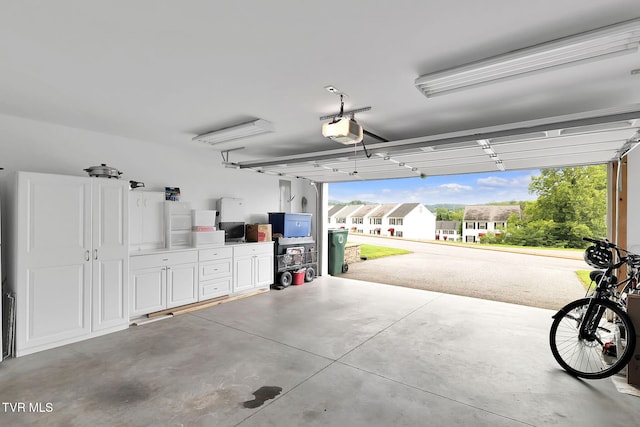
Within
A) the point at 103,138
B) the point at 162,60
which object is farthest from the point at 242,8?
the point at 103,138

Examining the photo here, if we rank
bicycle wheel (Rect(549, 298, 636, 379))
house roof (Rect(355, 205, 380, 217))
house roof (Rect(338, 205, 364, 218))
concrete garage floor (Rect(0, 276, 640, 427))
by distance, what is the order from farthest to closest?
house roof (Rect(338, 205, 364, 218)) < house roof (Rect(355, 205, 380, 217)) < bicycle wheel (Rect(549, 298, 636, 379)) < concrete garage floor (Rect(0, 276, 640, 427))

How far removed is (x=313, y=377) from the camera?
304cm

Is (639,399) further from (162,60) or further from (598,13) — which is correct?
(162,60)

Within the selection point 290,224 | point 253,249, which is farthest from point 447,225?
point 253,249

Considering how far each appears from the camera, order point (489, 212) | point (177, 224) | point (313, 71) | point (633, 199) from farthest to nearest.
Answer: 1. point (489, 212)
2. point (177, 224)
3. point (633, 199)
4. point (313, 71)

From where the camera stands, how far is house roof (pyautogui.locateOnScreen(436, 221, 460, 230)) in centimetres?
1823

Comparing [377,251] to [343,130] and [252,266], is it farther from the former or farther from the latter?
[343,130]

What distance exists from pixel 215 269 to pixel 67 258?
230cm

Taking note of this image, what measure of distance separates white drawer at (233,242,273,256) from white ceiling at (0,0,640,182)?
7.69 ft

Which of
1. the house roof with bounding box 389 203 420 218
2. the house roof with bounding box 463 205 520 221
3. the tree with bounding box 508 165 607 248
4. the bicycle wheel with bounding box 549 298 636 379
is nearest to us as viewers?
→ the bicycle wheel with bounding box 549 298 636 379

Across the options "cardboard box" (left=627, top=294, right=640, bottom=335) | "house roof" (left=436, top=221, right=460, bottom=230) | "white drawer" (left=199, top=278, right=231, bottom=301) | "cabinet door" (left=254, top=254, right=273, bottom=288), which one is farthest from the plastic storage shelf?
"house roof" (left=436, top=221, right=460, bottom=230)

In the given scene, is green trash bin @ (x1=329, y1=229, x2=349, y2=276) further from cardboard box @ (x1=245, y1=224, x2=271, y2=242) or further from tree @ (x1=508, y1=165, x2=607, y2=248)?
tree @ (x1=508, y1=165, x2=607, y2=248)

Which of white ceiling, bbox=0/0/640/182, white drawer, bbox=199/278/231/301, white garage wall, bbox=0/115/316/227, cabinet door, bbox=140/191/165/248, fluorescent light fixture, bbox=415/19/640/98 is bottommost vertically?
white drawer, bbox=199/278/231/301

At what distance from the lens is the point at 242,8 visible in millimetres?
1881
